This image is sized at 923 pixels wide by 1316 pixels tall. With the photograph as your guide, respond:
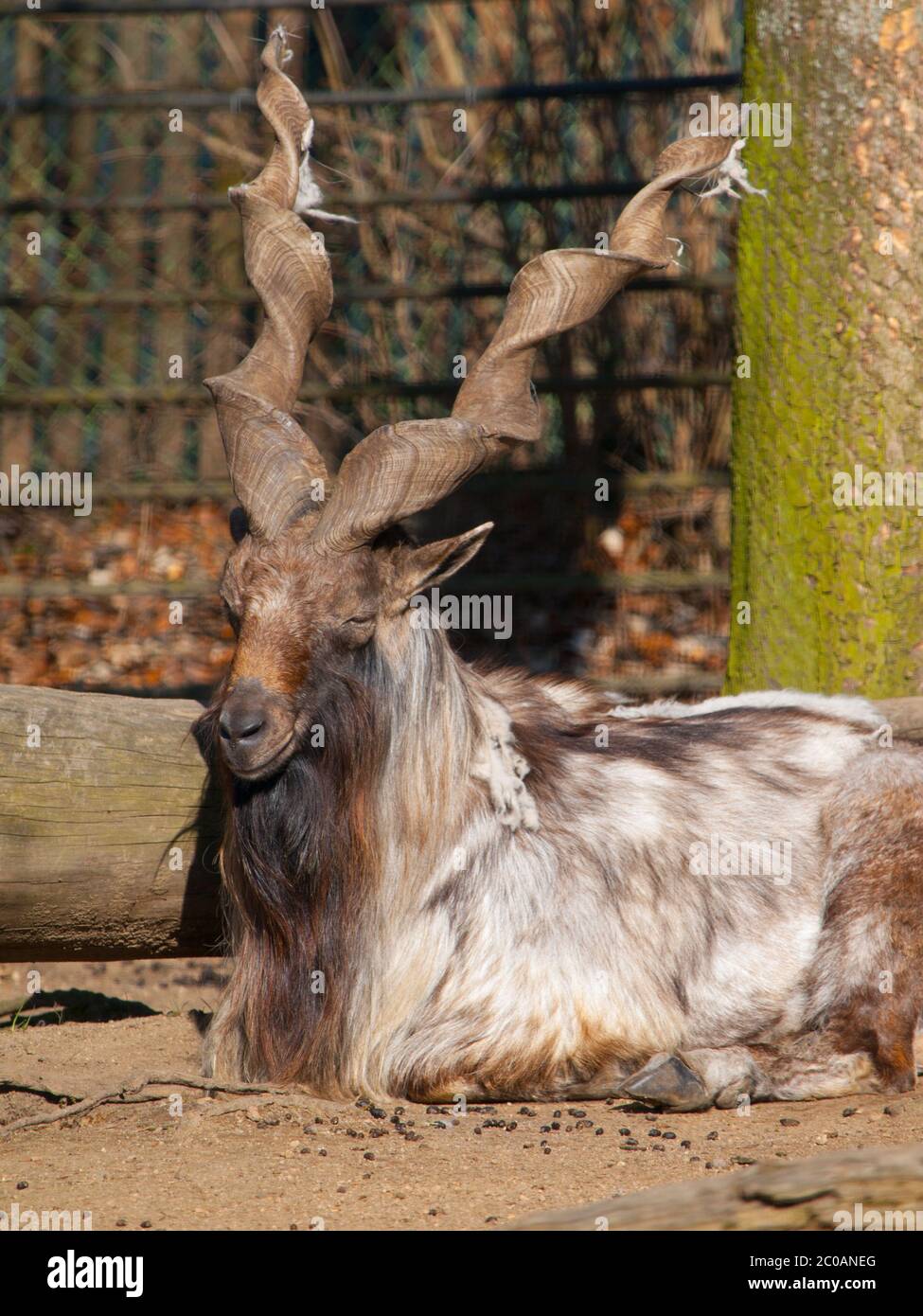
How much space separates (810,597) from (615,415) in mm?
3020

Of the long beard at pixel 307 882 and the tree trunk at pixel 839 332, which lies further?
the tree trunk at pixel 839 332

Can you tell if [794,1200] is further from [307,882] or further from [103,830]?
[103,830]

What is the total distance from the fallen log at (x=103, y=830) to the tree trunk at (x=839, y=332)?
7.51 ft

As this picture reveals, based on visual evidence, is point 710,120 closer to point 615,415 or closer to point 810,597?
point 810,597

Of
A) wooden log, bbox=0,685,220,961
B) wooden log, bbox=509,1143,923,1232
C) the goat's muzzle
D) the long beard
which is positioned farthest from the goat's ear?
wooden log, bbox=509,1143,923,1232

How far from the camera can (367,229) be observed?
9.11m

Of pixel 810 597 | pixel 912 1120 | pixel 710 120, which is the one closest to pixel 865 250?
pixel 710 120

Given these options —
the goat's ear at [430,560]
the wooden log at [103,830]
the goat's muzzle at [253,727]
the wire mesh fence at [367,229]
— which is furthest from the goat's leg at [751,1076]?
the wire mesh fence at [367,229]

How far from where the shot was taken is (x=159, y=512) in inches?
369

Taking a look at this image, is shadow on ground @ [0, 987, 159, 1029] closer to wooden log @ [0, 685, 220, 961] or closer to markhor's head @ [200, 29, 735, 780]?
wooden log @ [0, 685, 220, 961]

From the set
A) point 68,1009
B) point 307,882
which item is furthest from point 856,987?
point 68,1009

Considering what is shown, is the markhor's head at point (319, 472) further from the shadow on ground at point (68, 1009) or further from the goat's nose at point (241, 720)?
the shadow on ground at point (68, 1009)

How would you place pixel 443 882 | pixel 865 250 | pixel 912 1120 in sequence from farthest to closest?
1. pixel 865 250
2. pixel 443 882
3. pixel 912 1120

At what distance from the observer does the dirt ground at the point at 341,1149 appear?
3.60 metres
